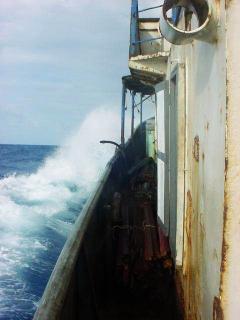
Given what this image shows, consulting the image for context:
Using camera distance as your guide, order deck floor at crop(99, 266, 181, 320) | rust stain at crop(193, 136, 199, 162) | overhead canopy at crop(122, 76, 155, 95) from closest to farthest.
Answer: rust stain at crop(193, 136, 199, 162) < deck floor at crop(99, 266, 181, 320) < overhead canopy at crop(122, 76, 155, 95)

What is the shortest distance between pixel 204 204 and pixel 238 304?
2.54 ft

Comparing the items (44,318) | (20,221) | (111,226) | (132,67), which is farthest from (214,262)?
(20,221)

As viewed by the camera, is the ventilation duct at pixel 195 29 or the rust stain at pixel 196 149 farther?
the rust stain at pixel 196 149

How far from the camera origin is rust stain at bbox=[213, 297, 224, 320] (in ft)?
6.39

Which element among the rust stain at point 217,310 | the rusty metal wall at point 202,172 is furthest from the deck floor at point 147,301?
the rust stain at point 217,310

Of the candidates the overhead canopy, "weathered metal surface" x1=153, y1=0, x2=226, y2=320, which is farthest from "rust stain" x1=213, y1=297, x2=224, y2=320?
the overhead canopy

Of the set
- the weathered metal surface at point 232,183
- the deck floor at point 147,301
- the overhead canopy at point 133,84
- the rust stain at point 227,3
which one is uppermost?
the overhead canopy at point 133,84

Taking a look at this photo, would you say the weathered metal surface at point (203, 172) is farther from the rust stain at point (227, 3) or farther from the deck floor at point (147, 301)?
the deck floor at point (147, 301)

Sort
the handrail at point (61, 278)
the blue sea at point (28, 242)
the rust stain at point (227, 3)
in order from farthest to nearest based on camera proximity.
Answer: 1. the blue sea at point (28, 242)
2. the handrail at point (61, 278)
3. the rust stain at point (227, 3)

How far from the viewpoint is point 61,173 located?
1583 inches

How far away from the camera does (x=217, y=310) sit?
6.59 ft

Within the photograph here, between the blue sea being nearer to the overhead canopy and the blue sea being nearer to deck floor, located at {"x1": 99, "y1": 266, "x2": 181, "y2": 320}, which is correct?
deck floor, located at {"x1": 99, "y1": 266, "x2": 181, "y2": 320}

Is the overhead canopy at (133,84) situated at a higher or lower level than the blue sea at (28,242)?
higher

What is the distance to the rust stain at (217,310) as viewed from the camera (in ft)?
6.39
